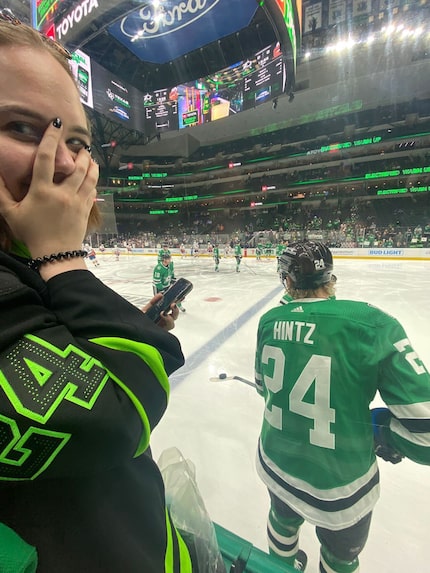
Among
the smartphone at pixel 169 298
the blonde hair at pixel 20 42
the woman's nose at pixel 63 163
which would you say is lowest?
the smartphone at pixel 169 298

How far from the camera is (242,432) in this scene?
143 centimetres

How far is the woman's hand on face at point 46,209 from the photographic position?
10.7 inches

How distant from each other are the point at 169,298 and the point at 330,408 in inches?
19.5

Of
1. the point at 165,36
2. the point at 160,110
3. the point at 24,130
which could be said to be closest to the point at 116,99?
the point at 160,110

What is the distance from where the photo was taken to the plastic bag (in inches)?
21.0

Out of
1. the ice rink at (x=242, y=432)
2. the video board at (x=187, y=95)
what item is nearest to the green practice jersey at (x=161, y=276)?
the ice rink at (x=242, y=432)

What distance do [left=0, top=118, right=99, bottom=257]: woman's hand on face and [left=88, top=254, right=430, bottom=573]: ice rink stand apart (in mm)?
1161

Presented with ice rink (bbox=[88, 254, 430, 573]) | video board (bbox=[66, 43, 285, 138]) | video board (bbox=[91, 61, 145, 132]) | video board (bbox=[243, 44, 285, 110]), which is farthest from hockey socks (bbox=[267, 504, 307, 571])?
video board (bbox=[243, 44, 285, 110])

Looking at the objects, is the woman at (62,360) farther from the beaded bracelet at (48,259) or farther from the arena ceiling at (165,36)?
the arena ceiling at (165,36)

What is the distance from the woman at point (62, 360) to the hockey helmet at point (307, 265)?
0.55 metres

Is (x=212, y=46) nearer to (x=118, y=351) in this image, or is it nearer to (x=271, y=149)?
(x=271, y=149)

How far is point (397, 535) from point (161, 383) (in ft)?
3.90

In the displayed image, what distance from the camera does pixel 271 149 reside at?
9.77 ft

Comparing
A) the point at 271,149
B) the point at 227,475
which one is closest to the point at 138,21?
the point at 271,149
